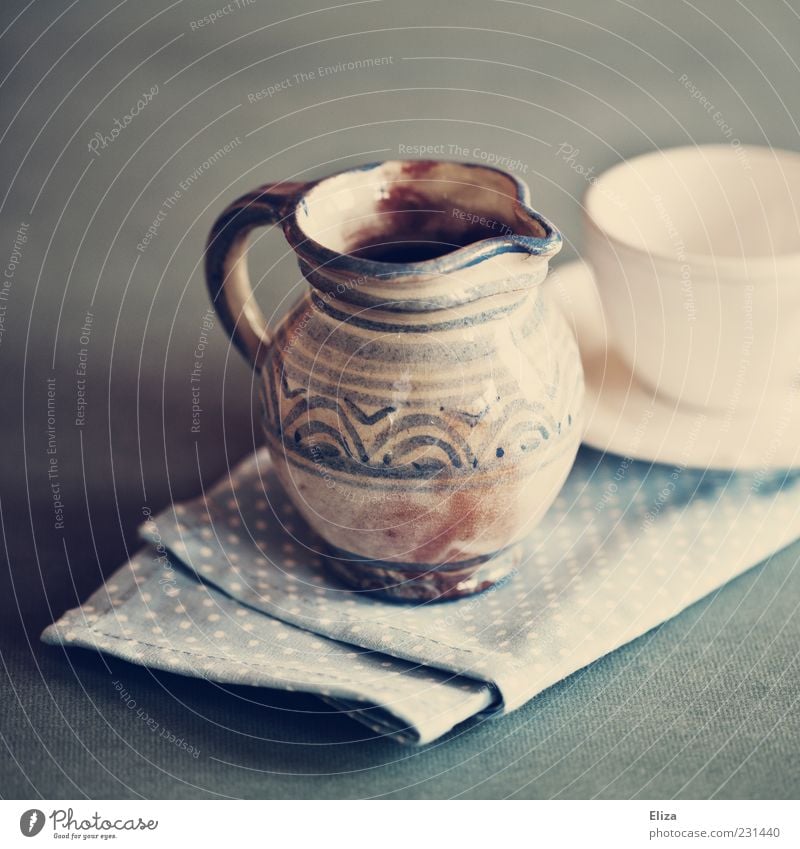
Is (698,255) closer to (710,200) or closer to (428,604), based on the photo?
(710,200)

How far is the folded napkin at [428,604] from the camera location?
17.7 inches

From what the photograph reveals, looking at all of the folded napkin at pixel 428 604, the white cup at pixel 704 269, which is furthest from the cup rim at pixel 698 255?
the folded napkin at pixel 428 604

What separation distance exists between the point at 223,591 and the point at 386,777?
12 cm

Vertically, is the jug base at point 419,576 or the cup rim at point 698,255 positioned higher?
the cup rim at point 698,255

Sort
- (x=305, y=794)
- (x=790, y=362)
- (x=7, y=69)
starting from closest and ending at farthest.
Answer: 1. (x=305, y=794)
2. (x=790, y=362)
3. (x=7, y=69)

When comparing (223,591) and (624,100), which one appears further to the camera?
(624,100)

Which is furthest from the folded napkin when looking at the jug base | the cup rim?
the cup rim

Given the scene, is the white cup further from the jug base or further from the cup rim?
the jug base

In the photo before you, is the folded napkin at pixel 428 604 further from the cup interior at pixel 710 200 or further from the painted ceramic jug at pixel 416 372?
the cup interior at pixel 710 200

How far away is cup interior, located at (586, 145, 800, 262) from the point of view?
1.98ft

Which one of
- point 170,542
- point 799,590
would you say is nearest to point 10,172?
point 170,542

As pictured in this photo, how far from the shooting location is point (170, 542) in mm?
522

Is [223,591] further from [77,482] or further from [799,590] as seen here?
[799,590]

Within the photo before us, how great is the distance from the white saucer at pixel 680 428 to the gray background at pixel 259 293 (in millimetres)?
59
